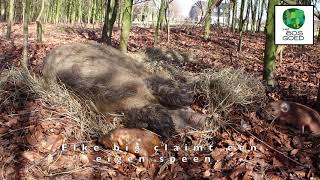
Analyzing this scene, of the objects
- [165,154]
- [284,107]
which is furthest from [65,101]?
[284,107]

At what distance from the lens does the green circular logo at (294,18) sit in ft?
17.3

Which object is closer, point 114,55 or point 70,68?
point 70,68

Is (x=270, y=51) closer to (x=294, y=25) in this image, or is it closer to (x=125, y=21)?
(x=294, y=25)

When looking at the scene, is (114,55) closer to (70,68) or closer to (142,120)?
(70,68)

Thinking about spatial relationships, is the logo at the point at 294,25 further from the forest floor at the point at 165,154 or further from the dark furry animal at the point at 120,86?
the dark furry animal at the point at 120,86

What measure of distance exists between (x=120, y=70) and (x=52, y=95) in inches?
41.7

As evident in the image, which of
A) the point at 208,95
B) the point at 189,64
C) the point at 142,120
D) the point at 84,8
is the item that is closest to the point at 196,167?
the point at 142,120

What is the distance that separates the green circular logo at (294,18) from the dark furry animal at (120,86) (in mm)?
1707

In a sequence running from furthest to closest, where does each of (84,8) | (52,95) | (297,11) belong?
Result: (84,8) → (52,95) → (297,11)

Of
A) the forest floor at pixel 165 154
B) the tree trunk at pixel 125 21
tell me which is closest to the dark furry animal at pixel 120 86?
the forest floor at pixel 165 154

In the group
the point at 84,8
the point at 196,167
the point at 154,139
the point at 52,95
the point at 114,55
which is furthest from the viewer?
the point at 84,8

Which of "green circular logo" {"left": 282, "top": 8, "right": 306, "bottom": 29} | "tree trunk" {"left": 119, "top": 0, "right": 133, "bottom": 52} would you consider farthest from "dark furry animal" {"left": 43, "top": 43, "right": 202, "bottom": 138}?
"tree trunk" {"left": 119, "top": 0, "right": 133, "bottom": 52}

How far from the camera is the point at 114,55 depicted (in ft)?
21.5

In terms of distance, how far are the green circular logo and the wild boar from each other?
1.07 m
